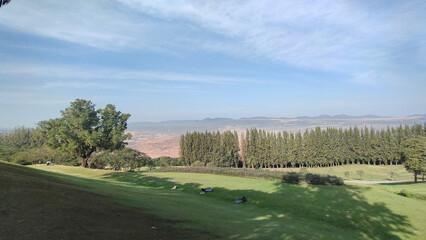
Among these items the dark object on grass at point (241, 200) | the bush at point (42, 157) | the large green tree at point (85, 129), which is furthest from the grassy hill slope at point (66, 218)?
the bush at point (42, 157)

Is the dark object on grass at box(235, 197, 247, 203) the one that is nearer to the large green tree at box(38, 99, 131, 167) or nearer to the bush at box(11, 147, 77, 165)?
the large green tree at box(38, 99, 131, 167)

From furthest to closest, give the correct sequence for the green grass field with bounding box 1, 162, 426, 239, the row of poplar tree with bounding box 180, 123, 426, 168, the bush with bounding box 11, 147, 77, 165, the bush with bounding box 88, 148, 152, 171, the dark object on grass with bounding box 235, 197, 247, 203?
the row of poplar tree with bounding box 180, 123, 426, 168
the bush with bounding box 11, 147, 77, 165
the bush with bounding box 88, 148, 152, 171
the dark object on grass with bounding box 235, 197, 247, 203
the green grass field with bounding box 1, 162, 426, 239

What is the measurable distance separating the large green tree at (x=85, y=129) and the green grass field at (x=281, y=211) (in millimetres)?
23369

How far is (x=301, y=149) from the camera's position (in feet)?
252

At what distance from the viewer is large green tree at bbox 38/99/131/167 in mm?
43750

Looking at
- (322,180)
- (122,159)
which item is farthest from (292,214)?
(122,159)

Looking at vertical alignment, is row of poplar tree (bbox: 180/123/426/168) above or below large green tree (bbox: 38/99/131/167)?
below

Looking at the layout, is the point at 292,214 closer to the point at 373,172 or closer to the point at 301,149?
the point at 301,149

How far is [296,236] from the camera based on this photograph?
12078 mm

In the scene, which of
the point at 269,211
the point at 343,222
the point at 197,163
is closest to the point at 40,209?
the point at 269,211

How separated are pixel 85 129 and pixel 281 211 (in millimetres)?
39988

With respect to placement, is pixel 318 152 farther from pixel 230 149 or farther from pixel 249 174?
pixel 249 174

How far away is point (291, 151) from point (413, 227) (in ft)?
202

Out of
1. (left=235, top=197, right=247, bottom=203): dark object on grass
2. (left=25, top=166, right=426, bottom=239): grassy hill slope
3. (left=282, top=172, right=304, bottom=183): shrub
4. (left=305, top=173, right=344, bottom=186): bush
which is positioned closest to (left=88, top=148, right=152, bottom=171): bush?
(left=25, top=166, right=426, bottom=239): grassy hill slope
